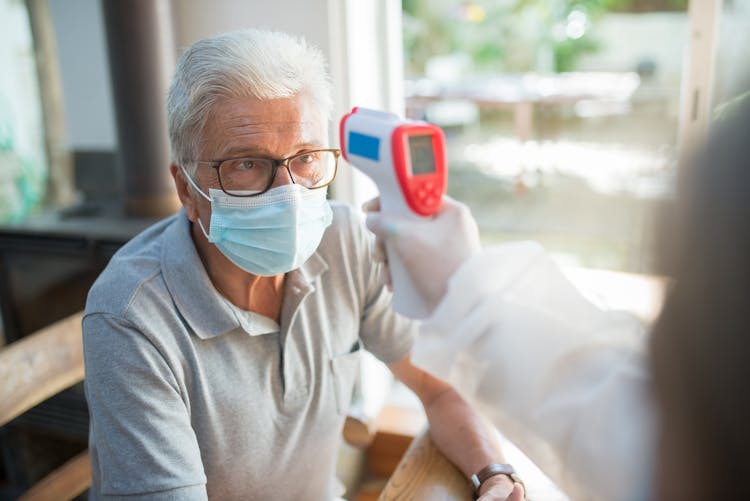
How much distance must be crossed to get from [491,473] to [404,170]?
62cm

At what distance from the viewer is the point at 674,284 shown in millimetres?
463

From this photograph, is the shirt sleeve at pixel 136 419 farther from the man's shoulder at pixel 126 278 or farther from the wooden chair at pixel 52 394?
the wooden chair at pixel 52 394

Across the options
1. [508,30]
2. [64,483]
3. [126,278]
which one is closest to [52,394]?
[64,483]

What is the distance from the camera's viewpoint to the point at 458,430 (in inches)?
49.9

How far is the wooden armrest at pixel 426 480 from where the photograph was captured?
1.14m

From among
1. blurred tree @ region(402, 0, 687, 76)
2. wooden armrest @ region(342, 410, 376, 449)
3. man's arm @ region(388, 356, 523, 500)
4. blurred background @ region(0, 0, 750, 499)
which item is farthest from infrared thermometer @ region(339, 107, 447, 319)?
blurred tree @ region(402, 0, 687, 76)

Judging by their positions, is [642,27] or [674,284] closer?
[674,284]

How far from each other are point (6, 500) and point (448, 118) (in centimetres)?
611

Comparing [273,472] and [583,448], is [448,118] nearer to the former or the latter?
[273,472]

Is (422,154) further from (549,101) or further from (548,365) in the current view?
(549,101)

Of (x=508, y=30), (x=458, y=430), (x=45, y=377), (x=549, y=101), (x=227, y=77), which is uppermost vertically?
(x=508, y=30)

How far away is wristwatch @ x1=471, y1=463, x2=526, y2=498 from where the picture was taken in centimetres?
115

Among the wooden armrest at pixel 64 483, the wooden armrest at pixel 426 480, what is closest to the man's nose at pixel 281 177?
the wooden armrest at pixel 426 480

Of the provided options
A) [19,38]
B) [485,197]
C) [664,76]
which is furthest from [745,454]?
[664,76]
